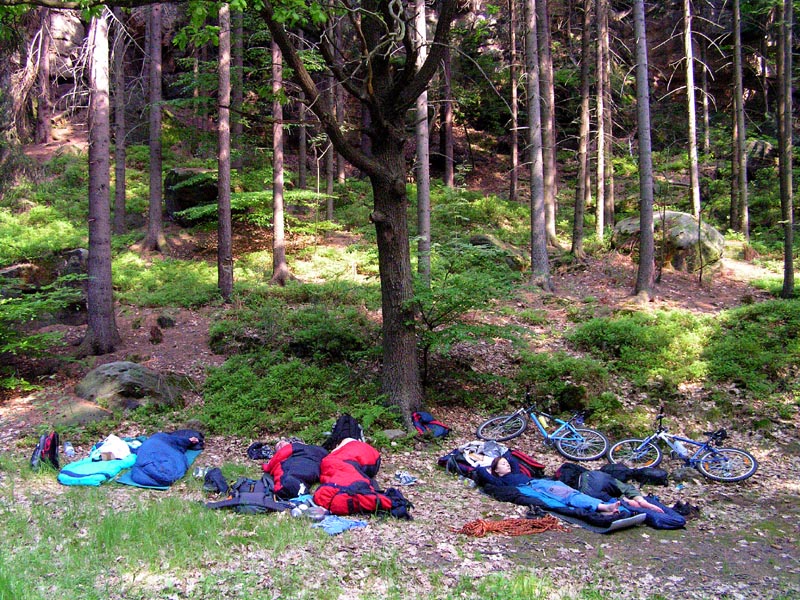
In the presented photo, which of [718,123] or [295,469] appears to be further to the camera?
[718,123]

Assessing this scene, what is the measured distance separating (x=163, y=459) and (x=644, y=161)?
483 inches

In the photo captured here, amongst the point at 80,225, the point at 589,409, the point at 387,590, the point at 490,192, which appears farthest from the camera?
the point at 490,192

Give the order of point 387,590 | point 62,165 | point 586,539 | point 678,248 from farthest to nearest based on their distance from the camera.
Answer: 1. point 62,165
2. point 678,248
3. point 586,539
4. point 387,590

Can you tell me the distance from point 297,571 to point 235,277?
13.2m

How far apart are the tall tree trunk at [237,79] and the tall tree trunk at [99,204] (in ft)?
8.77

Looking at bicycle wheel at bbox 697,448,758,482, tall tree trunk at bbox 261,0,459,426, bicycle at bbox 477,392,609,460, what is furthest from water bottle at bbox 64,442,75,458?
bicycle wheel at bbox 697,448,758,482

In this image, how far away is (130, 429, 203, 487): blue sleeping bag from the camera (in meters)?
6.84

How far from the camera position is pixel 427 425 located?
901cm

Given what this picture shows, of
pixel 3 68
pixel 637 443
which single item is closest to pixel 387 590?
pixel 637 443

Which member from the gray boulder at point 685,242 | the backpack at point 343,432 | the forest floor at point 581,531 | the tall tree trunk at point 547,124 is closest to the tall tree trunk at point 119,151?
the forest floor at point 581,531

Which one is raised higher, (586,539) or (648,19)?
(648,19)

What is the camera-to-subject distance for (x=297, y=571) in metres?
4.48

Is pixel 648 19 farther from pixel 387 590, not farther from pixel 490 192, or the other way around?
pixel 387 590

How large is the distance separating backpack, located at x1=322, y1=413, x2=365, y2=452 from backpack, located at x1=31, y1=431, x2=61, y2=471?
3.33 meters
